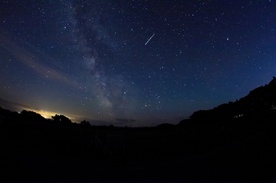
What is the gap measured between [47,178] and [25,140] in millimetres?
1054

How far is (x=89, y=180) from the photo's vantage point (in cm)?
411

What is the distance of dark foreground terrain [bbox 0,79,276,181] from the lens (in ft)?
13.8

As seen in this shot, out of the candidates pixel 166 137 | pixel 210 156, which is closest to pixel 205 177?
pixel 210 156

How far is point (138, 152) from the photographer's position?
5277mm

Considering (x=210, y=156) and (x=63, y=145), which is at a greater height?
(x=63, y=145)

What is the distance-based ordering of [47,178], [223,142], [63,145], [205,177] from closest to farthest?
[47,178] → [205,177] → [223,142] → [63,145]

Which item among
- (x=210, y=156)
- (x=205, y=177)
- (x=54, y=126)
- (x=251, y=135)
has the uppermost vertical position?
(x=54, y=126)

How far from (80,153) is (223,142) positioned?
3.23 meters

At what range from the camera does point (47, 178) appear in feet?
13.4

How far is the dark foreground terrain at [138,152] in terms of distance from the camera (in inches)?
165

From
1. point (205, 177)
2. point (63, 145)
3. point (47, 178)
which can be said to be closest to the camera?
point (47, 178)

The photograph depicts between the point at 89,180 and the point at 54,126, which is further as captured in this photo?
the point at 54,126

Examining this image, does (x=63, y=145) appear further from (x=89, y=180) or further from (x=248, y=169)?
(x=248, y=169)

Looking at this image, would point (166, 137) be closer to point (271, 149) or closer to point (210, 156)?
point (210, 156)
